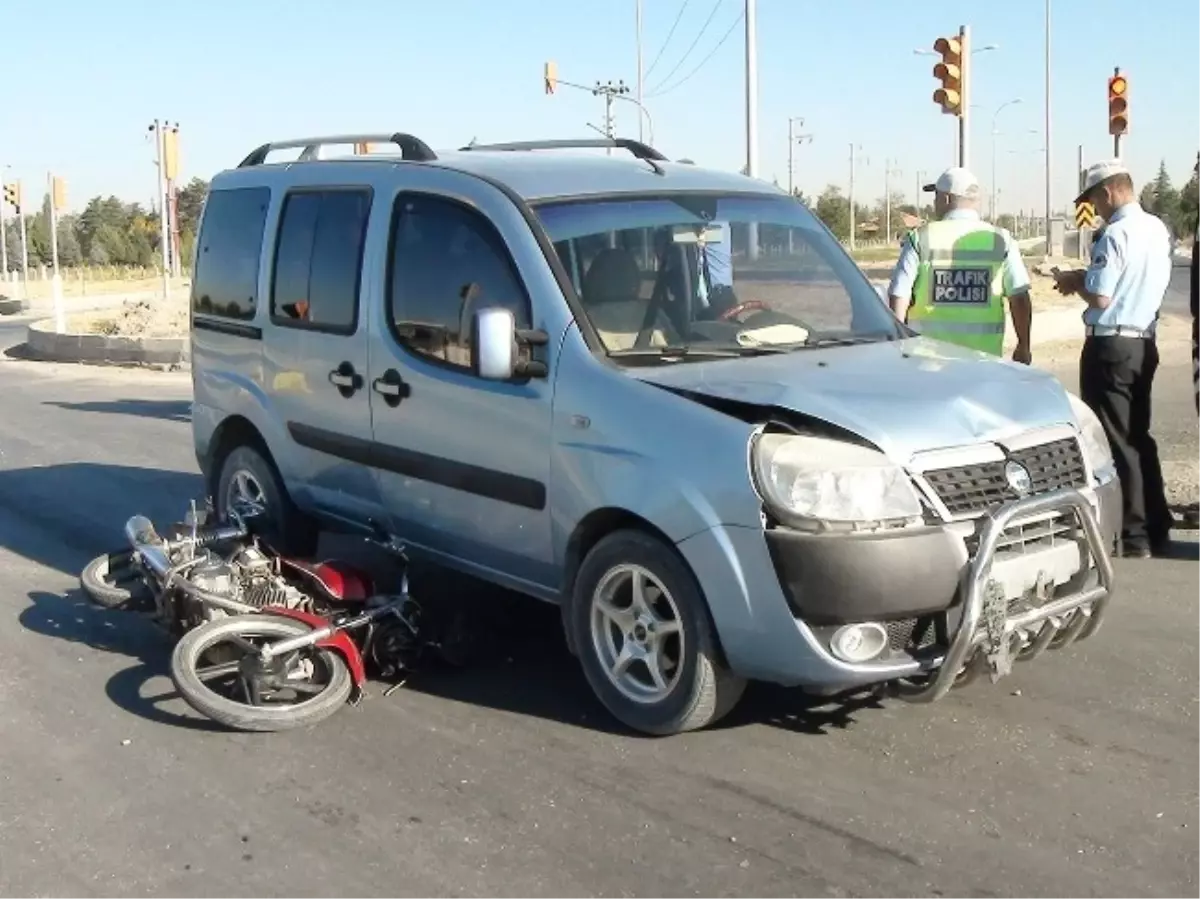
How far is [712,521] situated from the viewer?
168 inches

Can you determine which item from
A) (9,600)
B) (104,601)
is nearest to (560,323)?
(104,601)

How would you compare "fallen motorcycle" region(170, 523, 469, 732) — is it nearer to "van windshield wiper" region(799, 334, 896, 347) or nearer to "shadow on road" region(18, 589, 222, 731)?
"shadow on road" region(18, 589, 222, 731)

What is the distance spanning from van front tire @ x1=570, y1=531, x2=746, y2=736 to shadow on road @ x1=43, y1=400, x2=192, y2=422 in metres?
9.48

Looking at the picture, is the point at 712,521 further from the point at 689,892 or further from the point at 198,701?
the point at 198,701

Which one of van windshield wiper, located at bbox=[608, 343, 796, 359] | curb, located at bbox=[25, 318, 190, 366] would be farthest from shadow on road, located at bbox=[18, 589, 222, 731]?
curb, located at bbox=[25, 318, 190, 366]

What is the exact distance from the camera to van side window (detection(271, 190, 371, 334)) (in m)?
5.87

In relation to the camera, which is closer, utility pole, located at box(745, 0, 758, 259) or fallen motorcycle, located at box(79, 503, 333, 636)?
fallen motorcycle, located at box(79, 503, 333, 636)

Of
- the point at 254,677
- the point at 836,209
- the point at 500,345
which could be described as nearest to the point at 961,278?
the point at 500,345

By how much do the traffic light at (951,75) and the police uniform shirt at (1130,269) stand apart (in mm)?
10906

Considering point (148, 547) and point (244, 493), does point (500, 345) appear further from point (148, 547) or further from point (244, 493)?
point (244, 493)

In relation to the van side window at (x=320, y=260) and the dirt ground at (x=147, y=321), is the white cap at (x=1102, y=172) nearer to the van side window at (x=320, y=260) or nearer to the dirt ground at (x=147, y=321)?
the van side window at (x=320, y=260)

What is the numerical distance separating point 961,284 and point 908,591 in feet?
11.5

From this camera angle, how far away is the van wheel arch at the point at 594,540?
4.46 metres

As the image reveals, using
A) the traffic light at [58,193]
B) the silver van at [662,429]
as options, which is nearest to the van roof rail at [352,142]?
the silver van at [662,429]
